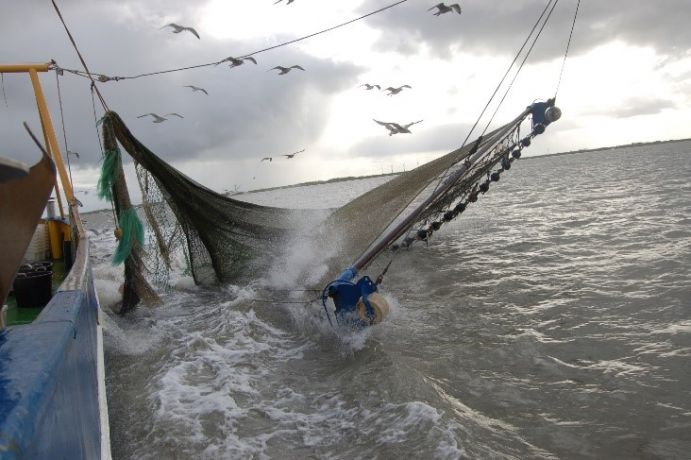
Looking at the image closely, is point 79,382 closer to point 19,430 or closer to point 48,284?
point 19,430

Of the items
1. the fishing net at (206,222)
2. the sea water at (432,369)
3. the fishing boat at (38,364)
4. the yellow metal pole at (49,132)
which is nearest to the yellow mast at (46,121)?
the yellow metal pole at (49,132)

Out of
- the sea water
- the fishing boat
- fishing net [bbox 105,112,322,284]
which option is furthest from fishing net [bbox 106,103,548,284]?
the fishing boat

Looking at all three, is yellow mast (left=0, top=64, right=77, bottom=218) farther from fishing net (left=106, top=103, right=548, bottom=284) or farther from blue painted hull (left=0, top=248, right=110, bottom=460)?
blue painted hull (left=0, top=248, right=110, bottom=460)

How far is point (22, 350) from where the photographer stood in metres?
1.90

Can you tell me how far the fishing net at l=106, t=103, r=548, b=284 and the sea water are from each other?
0.88 meters

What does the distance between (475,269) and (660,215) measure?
9319 millimetres

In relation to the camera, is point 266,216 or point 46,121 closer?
point 46,121

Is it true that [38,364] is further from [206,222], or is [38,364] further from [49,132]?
[49,132]

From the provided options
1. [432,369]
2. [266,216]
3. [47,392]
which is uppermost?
[266,216]

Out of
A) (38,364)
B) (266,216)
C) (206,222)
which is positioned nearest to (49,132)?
(206,222)

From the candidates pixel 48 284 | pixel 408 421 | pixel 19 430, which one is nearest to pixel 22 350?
pixel 19 430

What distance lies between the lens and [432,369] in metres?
5.59

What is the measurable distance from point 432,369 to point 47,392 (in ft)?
15.1

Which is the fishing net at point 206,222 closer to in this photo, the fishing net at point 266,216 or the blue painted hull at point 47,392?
the fishing net at point 266,216
